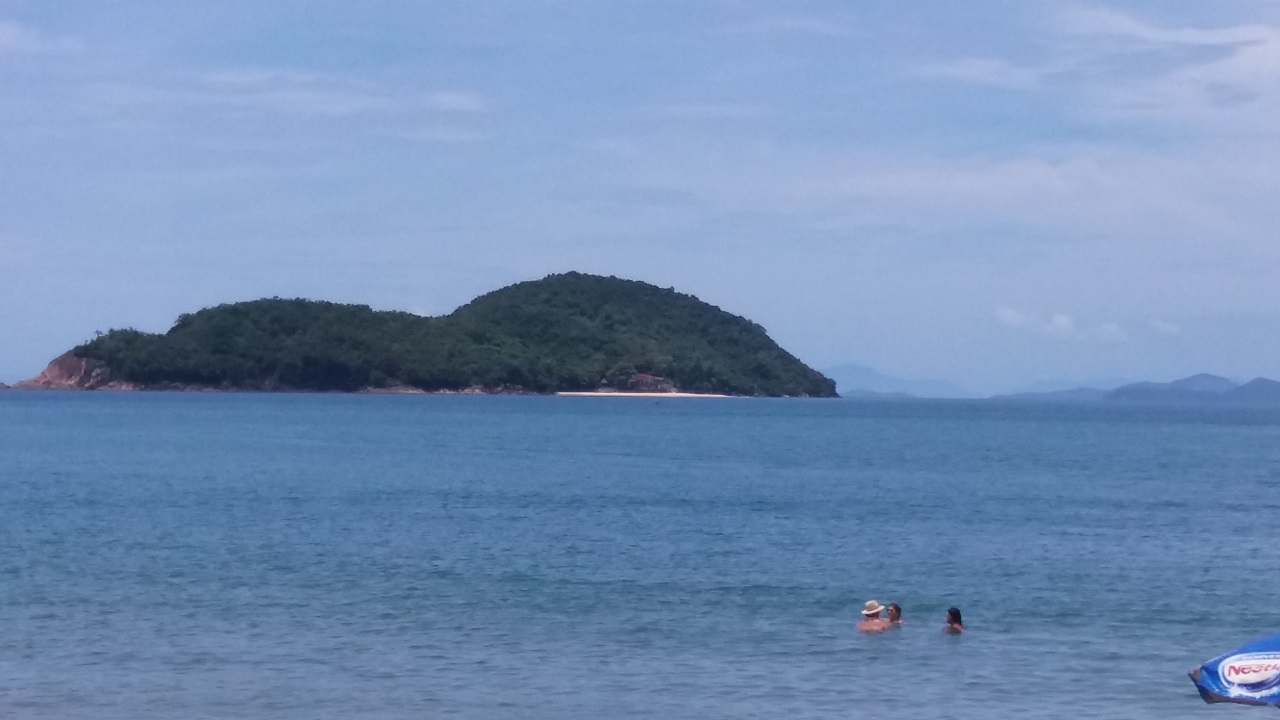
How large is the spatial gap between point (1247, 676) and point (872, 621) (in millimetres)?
10192

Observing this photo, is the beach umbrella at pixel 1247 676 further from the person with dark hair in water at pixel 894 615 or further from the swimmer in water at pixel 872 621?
the person with dark hair in water at pixel 894 615

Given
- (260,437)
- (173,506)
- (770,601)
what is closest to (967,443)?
(260,437)

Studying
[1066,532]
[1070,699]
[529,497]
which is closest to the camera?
[1070,699]

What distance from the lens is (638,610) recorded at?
92.9ft

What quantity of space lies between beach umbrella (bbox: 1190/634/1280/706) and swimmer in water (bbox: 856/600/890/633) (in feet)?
30.7

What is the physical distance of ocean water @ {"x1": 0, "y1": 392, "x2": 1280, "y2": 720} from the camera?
2147 cm

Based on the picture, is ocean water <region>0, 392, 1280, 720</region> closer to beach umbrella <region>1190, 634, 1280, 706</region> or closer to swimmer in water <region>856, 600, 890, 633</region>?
swimmer in water <region>856, 600, 890, 633</region>

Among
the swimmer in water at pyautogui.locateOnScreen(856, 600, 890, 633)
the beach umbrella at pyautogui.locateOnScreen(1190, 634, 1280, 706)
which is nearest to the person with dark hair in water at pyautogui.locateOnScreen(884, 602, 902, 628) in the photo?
the swimmer in water at pyautogui.locateOnScreen(856, 600, 890, 633)

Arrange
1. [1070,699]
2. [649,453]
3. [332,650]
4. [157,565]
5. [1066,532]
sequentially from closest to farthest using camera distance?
1. [1070,699]
2. [332,650]
3. [157,565]
4. [1066,532]
5. [649,453]

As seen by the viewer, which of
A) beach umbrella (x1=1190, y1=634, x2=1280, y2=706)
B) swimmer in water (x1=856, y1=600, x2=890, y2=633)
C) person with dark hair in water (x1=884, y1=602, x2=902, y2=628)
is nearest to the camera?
beach umbrella (x1=1190, y1=634, x2=1280, y2=706)

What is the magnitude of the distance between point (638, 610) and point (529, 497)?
A: 26.2 meters

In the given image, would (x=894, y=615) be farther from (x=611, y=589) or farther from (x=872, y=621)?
(x=611, y=589)

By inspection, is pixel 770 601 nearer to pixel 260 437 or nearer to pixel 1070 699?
pixel 1070 699

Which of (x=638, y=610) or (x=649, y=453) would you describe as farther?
(x=649, y=453)
